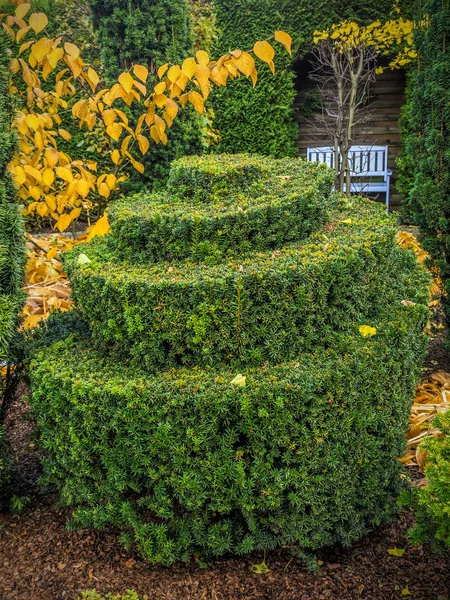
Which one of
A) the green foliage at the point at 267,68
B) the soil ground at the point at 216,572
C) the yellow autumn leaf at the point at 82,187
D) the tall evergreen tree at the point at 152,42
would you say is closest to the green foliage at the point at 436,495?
the soil ground at the point at 216,572

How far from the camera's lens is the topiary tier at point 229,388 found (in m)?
2.22

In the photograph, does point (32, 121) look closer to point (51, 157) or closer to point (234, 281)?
point (51, 157)

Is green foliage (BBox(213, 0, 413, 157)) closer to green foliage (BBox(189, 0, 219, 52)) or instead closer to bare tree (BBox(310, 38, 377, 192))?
bare tree (BBox(310, 38, 377, 192))

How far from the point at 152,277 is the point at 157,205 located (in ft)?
2.19

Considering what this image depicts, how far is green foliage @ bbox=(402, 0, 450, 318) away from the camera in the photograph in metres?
3.70

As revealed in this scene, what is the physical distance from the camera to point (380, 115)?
11000 mm

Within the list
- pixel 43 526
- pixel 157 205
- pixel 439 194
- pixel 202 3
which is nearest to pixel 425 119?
pixel 439 194

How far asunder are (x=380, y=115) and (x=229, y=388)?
10.1 metres

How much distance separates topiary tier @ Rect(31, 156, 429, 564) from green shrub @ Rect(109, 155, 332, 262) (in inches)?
0.4

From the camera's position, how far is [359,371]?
2332 mm

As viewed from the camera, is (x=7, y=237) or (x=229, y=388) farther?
(x=7, y=237)

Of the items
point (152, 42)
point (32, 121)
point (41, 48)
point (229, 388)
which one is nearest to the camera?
point (229, 388)

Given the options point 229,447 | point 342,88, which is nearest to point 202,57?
point 229,447

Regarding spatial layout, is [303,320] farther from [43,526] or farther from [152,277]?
[43,526]
